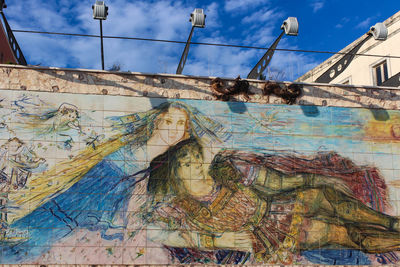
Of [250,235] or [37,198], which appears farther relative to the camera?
[250,235]

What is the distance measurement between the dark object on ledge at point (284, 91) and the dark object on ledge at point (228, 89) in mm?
612

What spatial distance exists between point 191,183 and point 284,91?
13.1ft

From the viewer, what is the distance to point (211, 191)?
1366cm

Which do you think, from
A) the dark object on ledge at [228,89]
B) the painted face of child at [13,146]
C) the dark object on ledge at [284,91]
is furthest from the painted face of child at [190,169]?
the painted face of child at [13,146]

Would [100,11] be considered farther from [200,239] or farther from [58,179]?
[200,239]

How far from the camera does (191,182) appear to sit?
44.7 ft

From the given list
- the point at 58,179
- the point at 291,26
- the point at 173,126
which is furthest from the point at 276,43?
the point at 58,179

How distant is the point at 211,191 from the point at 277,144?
2.45 m

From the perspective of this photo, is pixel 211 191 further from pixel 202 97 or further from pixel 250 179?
pixel 202 97

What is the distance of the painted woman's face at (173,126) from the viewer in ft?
45.3

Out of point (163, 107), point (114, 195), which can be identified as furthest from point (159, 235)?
point (163, 107)

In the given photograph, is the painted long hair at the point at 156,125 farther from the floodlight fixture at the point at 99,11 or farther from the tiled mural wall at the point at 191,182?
the floodlight fixture at the point at 99,11

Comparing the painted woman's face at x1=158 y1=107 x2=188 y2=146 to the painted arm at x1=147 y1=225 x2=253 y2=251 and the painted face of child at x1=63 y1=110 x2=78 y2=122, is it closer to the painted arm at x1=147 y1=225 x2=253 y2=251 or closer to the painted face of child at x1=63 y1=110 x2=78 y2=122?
the painted face of child at x1=63 y1=110 x2=78 y2=122

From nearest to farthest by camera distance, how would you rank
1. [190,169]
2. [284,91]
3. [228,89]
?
[190,169], [228,89], [284,91]
